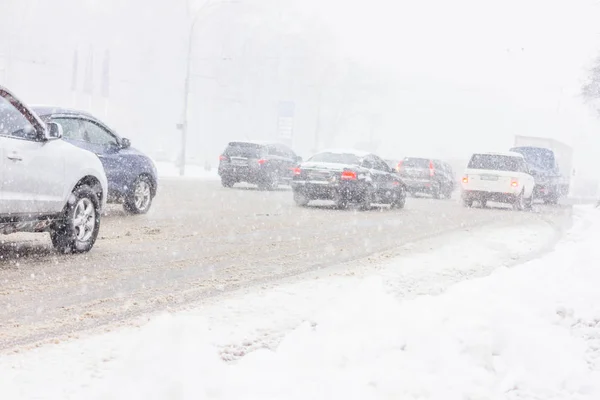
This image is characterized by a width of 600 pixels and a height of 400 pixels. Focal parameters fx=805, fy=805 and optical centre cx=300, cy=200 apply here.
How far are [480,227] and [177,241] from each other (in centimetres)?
767

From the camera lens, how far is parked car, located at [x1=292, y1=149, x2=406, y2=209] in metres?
19.8

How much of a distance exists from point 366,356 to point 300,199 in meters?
15.7

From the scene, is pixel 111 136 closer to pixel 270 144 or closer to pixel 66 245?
pixel 66 245

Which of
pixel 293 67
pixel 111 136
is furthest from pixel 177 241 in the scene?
pixel 293 67

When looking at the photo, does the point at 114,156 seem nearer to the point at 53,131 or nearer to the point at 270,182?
the point at 53,131

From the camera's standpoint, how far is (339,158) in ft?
67.7

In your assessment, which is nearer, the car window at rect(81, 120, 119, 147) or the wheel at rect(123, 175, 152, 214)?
the car window at rect(81, 120, 119, 147)

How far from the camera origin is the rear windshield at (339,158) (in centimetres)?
2047

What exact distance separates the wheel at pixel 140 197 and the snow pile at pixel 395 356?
9238 millimetres

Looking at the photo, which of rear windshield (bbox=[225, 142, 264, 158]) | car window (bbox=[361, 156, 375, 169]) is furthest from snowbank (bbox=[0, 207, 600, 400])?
rear windshield (bbox=[225, 142, 264, 158])

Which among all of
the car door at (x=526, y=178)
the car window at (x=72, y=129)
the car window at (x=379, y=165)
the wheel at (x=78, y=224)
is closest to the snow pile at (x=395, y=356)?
the wheel at (x=78, y=224)

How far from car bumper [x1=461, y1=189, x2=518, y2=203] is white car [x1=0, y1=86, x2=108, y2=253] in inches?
656

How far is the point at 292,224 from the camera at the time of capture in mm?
14688

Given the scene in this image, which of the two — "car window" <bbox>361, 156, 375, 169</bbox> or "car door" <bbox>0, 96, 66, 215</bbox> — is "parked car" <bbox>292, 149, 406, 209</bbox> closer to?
"car window" <bbox>361, 156, 375, 169</bbox>
